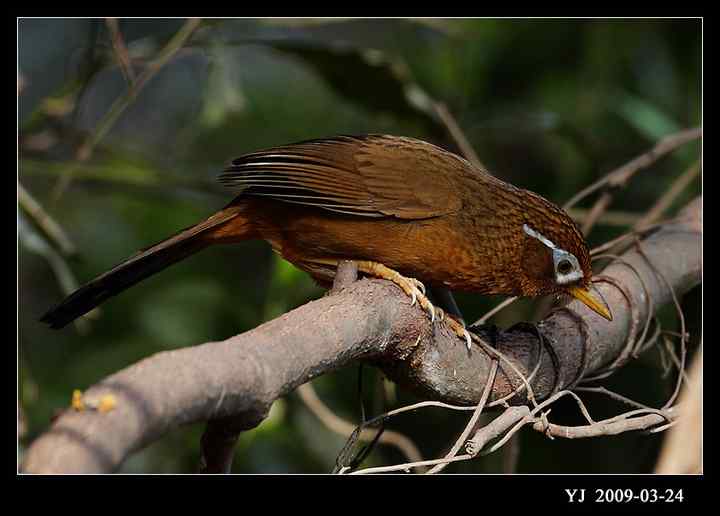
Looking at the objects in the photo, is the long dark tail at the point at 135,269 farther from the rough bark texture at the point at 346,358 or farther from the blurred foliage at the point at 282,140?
the rough bark texture at the point at 346,358

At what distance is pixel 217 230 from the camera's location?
12.0ft

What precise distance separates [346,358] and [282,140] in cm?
415

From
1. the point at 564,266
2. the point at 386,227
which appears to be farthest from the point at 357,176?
the point at 564,266

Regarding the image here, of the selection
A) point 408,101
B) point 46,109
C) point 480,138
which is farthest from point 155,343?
point 480,138

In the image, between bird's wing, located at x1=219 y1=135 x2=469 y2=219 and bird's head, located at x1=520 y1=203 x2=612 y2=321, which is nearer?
bird's wing, located at x1=219 y1=135 x2=469 y2=219

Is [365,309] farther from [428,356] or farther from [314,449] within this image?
[314,449]

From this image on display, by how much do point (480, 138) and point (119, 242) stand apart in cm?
236

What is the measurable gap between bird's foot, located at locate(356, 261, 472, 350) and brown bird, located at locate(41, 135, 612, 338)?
1 centimetres

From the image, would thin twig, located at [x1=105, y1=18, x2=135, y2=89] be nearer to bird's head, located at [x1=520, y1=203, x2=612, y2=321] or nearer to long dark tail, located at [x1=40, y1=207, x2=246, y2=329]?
long dark tail, located at [x1=40, y1=207, x2=246, y2=329]

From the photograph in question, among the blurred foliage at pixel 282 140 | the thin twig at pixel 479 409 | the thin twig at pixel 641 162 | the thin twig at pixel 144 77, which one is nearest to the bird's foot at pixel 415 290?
the thin twig at pixel 479 409

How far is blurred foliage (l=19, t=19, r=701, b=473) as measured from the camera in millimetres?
4695

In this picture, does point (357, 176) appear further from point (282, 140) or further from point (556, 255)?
point (282, 140)

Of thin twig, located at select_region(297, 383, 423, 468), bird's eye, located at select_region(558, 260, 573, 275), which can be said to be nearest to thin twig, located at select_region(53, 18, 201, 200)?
thin twig, located at select_region(297, 383, 423, 468)

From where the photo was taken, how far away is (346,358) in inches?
101
